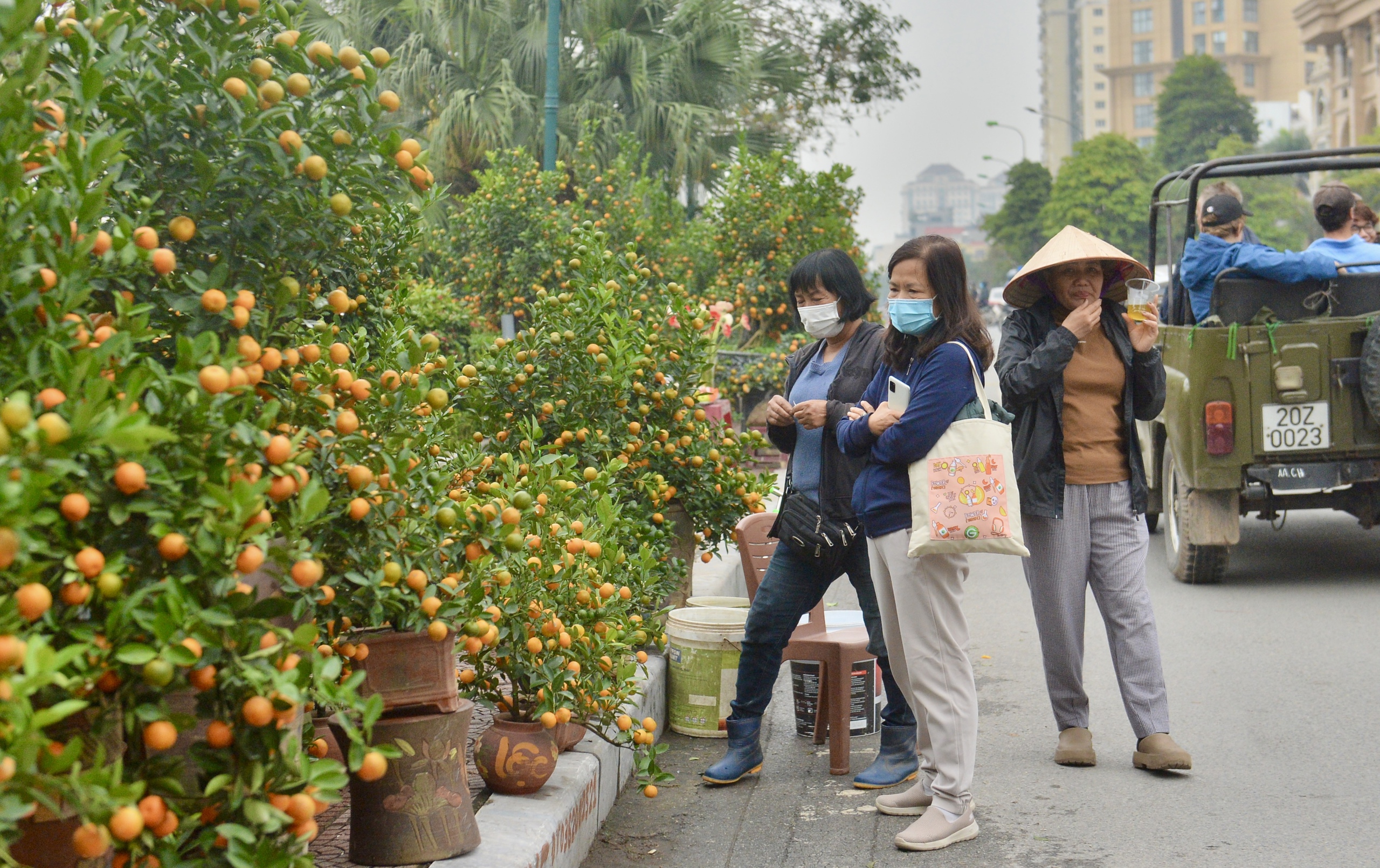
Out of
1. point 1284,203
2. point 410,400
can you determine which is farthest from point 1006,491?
point 1284,203

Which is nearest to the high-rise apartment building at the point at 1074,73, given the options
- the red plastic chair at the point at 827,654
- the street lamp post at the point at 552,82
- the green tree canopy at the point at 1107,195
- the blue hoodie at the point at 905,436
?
the green tree canopy at the point at 1107,195

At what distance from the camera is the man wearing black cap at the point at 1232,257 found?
7.64 m

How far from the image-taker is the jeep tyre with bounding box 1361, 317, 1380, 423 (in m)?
7.35

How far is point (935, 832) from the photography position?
13.5ft

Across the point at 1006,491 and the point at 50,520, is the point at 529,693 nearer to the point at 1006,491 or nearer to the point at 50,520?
the point at 1006,491

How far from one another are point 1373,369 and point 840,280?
13.9 ft

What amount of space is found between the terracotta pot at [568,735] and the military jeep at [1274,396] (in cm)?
477

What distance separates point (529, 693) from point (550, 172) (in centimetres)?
1034

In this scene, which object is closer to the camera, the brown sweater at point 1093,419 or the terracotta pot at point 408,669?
the terracotta pot at point 408,669

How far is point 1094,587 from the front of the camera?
485 centimetres

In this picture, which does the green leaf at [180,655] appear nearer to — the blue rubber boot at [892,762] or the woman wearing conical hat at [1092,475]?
the blue rubber boot at [892,762]

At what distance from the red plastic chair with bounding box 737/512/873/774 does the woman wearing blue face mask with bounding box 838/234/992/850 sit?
0.63m

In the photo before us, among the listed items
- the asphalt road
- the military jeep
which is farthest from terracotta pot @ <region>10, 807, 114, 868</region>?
the military jeep

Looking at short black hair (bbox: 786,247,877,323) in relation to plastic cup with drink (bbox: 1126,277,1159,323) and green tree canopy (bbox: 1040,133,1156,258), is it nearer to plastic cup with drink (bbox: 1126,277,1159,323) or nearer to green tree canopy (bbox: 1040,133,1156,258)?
plastic cup with drink (bbox: 1126,277,1159,323)
